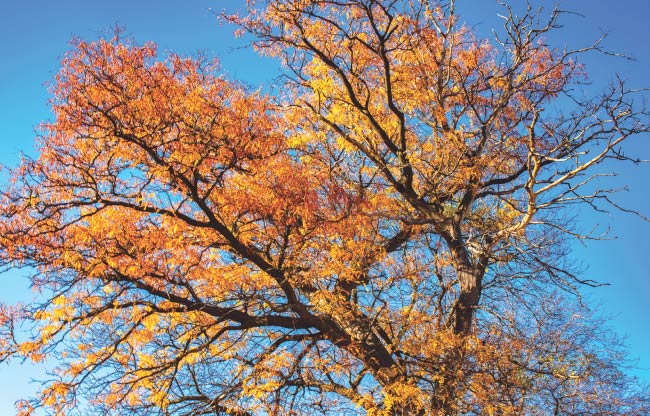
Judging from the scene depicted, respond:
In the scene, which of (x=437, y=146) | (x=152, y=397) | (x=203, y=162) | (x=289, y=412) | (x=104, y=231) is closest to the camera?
(x=203, y=162)

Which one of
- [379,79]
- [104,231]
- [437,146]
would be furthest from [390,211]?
[104,231]

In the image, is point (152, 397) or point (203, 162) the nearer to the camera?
point (203, 162)

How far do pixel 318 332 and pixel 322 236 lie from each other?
199 cm

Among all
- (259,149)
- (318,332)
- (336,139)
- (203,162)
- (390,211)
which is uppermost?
(336,139)

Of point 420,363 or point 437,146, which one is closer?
point 420,363

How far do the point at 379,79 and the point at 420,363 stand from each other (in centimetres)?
612

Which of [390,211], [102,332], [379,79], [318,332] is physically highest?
[379,79]

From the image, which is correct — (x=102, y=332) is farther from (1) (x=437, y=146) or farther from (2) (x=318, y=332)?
(1) (x=437, y=146)

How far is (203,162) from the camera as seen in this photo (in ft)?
27.0

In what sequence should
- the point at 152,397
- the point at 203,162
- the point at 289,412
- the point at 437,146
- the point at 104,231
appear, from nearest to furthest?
1. the point at 203,162
2. the point at 104,231
3. the point at 152,397
4. the point at 289,412
5. the point at 437,146

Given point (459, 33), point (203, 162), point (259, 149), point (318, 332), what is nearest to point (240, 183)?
point (259, 149)

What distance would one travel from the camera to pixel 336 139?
450 inches

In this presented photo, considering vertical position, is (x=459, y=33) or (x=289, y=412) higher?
(x=459, y=33)

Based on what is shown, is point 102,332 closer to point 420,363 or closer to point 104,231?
point 104,231
